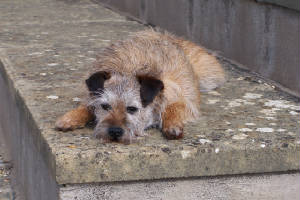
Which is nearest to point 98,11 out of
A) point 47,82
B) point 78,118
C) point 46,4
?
point 46,4

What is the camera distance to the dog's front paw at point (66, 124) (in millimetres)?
3668

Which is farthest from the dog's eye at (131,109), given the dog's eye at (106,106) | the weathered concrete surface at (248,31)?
the weathered concrete surface at (248,31)

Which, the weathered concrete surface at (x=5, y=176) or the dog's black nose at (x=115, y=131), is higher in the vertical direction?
the dog's black nose at (x=115, y=131)

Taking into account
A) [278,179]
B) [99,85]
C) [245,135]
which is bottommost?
[278,179]

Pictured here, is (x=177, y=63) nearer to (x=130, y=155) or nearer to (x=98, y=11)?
(x=130, y=155)

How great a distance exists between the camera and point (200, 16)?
6.80m

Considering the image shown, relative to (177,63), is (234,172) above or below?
below

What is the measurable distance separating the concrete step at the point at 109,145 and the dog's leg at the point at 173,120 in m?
0.05

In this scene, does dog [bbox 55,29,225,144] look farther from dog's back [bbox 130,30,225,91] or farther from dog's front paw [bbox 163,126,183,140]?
dog's back [bbox 130,30,225,91]

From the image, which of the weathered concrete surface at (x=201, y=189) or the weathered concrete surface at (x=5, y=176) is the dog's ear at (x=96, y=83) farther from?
the weathered concrete surface at (x=5, y=176)

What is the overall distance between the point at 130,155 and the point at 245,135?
84cm

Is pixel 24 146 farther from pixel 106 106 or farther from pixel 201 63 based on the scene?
pixel 201 63

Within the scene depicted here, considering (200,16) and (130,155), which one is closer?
(130,155)

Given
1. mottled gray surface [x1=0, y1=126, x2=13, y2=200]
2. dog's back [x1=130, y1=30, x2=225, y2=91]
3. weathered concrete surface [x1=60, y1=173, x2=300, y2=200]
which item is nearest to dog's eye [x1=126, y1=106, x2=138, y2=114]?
weathered concrete surface [x1=60, y1=173, x2=300, y2=200]
